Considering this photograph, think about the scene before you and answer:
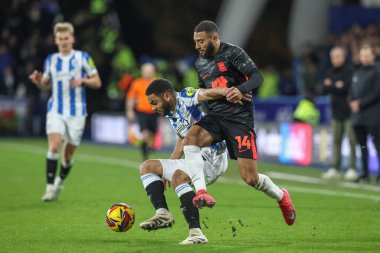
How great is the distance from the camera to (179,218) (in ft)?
36.4

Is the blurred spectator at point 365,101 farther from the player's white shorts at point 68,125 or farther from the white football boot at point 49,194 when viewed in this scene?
the white football boot at point 49,194

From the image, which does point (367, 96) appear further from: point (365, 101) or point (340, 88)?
point (340, 88)

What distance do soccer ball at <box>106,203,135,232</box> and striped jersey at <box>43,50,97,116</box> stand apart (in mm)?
3937

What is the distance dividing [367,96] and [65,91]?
507cm

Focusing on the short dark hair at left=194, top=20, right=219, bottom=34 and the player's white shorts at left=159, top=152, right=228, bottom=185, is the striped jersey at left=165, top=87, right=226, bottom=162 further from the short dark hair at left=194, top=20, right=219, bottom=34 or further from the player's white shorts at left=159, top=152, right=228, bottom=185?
the short dark hair at left=194, top=20, right=219, bottom=34

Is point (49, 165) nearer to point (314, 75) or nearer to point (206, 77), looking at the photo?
point (206, 77)

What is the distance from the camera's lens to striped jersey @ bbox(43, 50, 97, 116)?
13117 mm

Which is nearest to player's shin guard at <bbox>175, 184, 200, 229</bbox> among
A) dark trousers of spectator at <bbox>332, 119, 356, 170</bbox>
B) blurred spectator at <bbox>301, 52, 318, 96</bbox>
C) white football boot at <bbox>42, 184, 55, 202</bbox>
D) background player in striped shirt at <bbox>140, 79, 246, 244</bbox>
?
background player in striped shirt at <bbox>140, 79, 246, 244</bbox>

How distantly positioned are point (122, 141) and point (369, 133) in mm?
11395

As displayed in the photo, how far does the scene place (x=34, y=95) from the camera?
29750mm

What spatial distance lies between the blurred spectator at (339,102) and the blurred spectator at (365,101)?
87 cm

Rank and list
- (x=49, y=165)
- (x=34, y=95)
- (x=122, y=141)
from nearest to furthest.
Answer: (x=49, y=165)
(x=122, y=141)
(x=34, y=95)

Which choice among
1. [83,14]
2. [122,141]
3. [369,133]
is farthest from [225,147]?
[83,14]

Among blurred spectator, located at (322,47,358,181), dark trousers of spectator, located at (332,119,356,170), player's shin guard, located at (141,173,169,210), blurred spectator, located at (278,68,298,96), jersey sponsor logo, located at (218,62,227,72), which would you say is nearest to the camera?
player's shin guard, located at (141,173,169,210)
